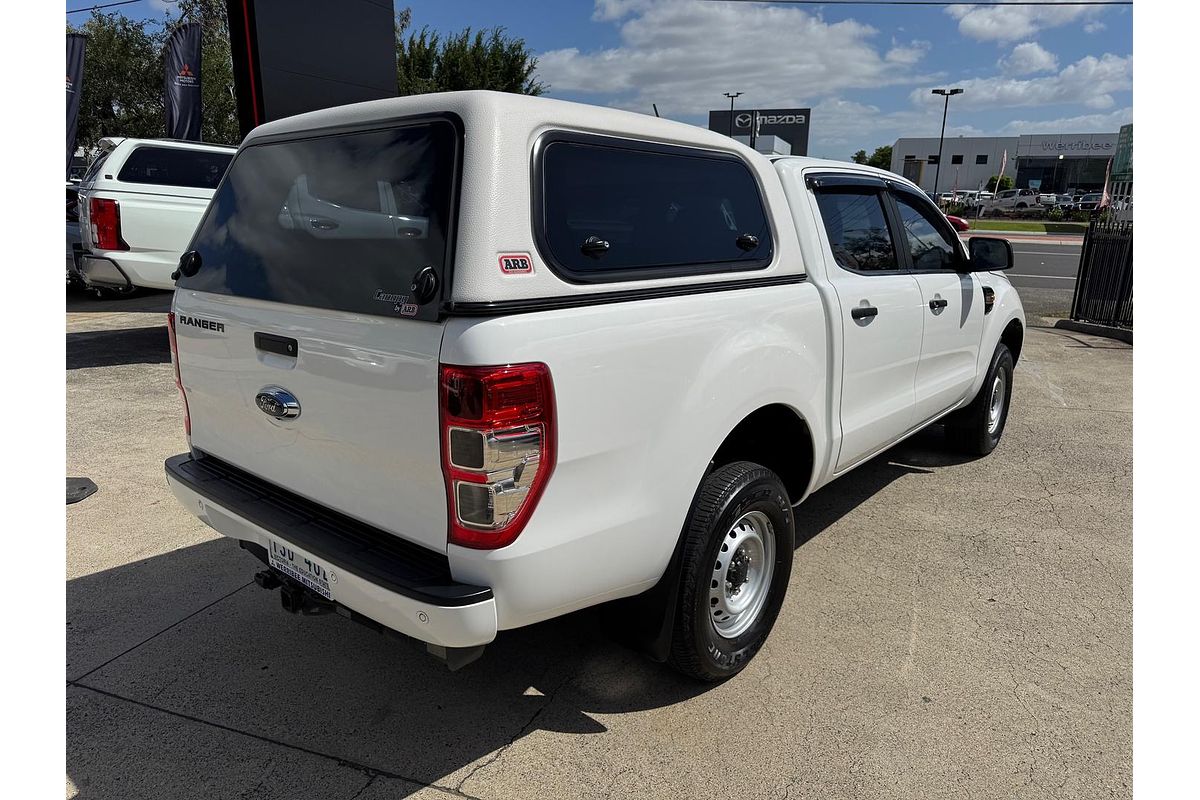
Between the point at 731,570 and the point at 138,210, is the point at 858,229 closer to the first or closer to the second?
the point at 731,570

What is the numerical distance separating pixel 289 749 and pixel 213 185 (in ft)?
26.4

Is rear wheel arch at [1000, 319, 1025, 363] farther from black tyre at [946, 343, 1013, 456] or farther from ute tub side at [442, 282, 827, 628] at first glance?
ute tub side at [442, 282, 827, 628]

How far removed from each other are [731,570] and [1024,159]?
302 ft

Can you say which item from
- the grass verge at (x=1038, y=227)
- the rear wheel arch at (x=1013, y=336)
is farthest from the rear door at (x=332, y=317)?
the grass verge at (x=1038, y=227)

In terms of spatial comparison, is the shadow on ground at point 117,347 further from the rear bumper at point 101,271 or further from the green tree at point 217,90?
the green tree at point 217,90

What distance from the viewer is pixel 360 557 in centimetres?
231

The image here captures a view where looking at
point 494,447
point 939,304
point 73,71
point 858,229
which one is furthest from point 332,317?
point 73,71

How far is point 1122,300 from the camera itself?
35.3 ft

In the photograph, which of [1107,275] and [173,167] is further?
[1107,275]

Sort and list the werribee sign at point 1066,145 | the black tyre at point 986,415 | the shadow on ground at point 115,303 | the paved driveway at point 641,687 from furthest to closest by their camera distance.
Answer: the werribee sign at point 1066,145
the shadow on ground at point 115,303
the black tyre at point 986,415
the paved driveway at point 641,687

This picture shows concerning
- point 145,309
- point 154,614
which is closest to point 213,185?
point 145,309

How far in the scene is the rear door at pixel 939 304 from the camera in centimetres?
426

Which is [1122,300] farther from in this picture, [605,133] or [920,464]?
[605,133]

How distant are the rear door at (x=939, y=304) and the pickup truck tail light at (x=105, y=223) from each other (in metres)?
7.63
